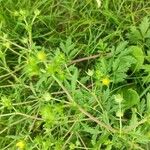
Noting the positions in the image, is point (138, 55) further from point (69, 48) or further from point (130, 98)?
point (69, 48)

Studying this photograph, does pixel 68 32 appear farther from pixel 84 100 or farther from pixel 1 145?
pixel 1 145

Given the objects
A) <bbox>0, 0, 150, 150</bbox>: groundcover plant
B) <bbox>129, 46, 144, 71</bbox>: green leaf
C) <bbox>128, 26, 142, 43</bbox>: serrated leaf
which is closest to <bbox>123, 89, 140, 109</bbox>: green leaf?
<bbox>0, 0, 150, 150</bbox>: groundcover plant

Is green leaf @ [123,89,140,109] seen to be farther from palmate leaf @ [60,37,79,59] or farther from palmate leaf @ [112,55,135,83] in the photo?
palmate leaf @ [60,37,79,59]

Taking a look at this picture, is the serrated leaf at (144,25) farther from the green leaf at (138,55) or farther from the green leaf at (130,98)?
the green leaf at (130,98)

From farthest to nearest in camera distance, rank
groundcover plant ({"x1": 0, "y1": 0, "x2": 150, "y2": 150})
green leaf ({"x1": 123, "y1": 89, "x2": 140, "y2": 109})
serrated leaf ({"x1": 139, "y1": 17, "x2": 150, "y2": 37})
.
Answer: serrated leaf ({"x1": 139, "y1": 17, "x2": 150, "y2": 37})
green leaf ({"x1": 123, "y1": 89, "x2": 140, "y2": 109})
groundcover plant ({"x1": 0, "y1": 0, "x2": 150, "y2": 150})

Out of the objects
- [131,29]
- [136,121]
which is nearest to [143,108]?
[136,121]

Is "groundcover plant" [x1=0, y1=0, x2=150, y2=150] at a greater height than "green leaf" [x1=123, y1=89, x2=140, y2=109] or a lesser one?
greater

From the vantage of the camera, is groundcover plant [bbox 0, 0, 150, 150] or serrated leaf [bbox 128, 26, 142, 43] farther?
serrated leaf [bbox 128, 26, 142, 43]
